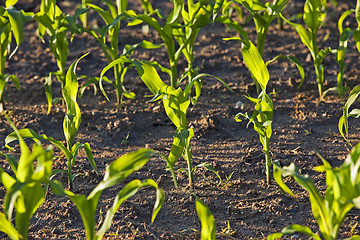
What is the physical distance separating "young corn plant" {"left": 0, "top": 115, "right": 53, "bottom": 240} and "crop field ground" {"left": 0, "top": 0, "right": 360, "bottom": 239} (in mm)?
543

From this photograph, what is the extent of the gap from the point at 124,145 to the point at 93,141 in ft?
0.79

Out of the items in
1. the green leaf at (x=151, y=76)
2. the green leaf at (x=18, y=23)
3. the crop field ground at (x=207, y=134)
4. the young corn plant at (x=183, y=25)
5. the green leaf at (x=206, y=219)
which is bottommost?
the crop field ground at (x=207, y=134)

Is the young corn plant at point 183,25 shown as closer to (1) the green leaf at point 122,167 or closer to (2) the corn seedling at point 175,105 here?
(2) the corn seedling at point 175,105

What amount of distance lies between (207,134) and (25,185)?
1.98 m

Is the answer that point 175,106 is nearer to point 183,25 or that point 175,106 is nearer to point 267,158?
point 267,158

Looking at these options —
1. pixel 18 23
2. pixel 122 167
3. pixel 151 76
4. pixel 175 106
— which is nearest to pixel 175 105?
pixel 175 106

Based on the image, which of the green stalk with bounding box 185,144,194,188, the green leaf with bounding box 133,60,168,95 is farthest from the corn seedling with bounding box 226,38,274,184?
the green leaf with bounding box 133,60,168,95

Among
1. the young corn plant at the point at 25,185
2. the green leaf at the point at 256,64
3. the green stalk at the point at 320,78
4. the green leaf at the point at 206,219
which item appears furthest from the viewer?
the green stalk at the point at 320,78

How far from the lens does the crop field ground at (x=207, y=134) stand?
2.96m

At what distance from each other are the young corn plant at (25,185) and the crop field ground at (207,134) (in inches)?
21.4

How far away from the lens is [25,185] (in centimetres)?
218

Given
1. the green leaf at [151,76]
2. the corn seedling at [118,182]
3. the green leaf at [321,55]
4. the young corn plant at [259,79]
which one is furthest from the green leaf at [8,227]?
the green leaf at [321,55]

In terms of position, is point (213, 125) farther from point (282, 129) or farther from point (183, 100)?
point (183, 100)

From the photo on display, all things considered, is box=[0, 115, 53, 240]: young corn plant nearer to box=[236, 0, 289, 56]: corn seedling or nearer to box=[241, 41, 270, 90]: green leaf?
box=[241, 41, 270, 90]: green leaf
